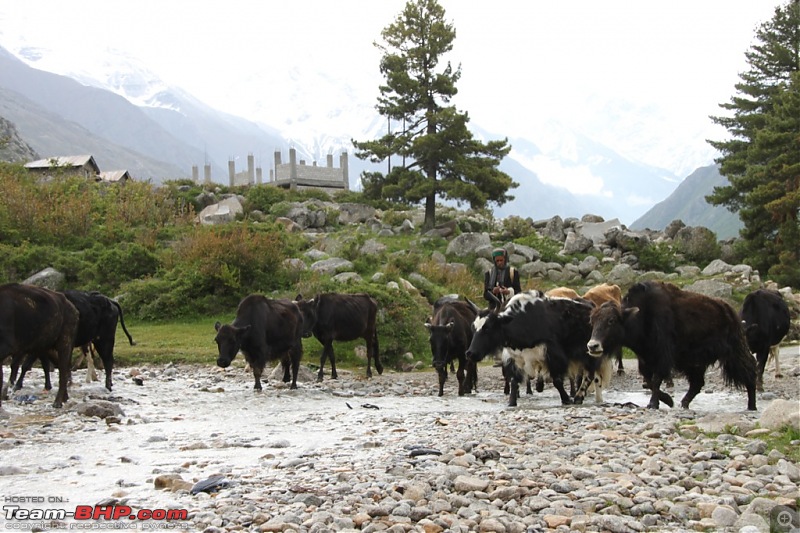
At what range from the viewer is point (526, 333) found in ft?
35.8

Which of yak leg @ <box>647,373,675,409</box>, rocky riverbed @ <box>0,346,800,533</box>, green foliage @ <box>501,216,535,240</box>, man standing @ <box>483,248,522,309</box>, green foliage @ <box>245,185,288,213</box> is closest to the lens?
rocky riverbed @ <box>0,346,800,533</box>

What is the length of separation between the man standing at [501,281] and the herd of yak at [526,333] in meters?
0.61

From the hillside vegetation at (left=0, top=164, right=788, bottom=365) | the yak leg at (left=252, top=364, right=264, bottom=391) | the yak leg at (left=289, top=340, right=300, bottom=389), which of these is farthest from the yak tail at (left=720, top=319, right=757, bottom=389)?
the hillside vegetation at (left=0, top=164, right=788, bottom=365)

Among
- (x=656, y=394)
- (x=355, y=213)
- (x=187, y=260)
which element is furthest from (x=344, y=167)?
(x=656, y=394)

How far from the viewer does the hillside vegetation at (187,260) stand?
1967 cm

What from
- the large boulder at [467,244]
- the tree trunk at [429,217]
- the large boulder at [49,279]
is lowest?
the large boulder at [49,279]

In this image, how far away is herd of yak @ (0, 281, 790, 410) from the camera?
9391 millimetres

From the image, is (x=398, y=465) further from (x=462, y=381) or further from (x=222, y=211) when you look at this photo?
(x=222, y=211)

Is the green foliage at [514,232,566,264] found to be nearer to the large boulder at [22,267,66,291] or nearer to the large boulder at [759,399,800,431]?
the large boulder at [22,267,66,291]

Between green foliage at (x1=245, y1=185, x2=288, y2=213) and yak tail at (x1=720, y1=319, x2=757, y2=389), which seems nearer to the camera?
yak tail at (x1=720, y1=319, x2=757, y2=389)

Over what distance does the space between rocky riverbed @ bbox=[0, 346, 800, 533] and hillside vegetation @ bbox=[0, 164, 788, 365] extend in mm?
7996

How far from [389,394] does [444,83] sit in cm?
2318

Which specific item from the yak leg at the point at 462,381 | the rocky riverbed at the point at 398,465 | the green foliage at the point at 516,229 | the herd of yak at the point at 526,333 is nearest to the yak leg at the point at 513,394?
the herd of yak at the point at 526,333

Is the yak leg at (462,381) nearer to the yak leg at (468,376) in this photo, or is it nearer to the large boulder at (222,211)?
the yak leg at (468,376)
